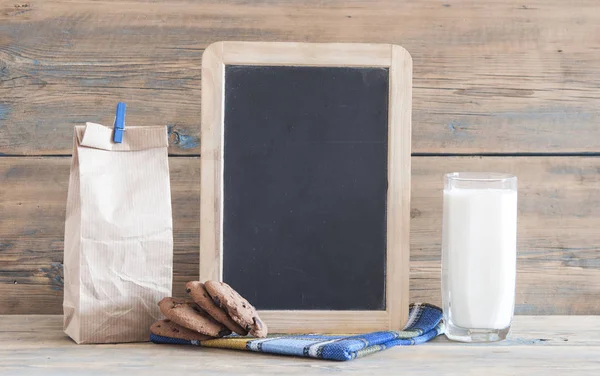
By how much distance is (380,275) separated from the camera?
1.12m

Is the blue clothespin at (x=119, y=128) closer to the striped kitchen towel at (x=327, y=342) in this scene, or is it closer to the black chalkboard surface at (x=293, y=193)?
the black chalkboard surface at (x=293, y=193)

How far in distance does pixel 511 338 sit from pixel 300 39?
0.61 meters

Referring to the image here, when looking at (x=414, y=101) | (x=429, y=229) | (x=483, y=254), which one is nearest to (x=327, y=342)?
(x=483, y=254)

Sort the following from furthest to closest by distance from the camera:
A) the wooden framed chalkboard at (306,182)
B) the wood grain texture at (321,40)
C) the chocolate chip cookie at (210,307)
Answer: the wood grain texture at (321,40) → the wooden framed chalkboard at (306,182) → the chocolate chip cookie at (210,307)

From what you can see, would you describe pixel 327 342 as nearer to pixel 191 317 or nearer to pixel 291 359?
pixel 291 359

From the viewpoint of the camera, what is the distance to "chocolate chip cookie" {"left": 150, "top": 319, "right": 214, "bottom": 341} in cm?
99

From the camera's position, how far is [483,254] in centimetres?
105

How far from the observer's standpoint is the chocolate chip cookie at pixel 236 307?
977 millimetres

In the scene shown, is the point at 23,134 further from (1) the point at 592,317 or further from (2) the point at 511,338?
(1) the point at 592,317

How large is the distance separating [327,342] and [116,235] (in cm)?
33

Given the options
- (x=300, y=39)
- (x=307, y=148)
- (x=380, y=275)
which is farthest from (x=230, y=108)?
(x=380, y=275)

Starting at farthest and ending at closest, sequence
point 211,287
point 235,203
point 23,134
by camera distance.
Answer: point 23,134 → point 235,203 → point 211,287

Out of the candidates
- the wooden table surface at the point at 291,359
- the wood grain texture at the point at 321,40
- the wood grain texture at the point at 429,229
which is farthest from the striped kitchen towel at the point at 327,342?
the wood grain texture at the point at 321,40

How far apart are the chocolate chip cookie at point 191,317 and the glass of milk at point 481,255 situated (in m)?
0.35
